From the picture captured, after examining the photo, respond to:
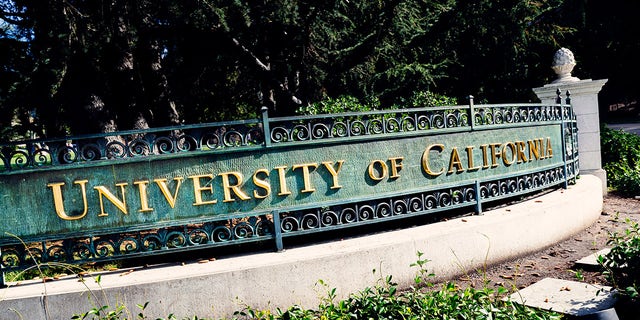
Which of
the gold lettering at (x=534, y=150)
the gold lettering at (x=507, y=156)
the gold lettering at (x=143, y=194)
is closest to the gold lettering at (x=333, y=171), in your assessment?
the gold lettering at (x=143, y=194)

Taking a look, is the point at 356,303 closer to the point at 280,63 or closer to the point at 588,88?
the point at 588,88

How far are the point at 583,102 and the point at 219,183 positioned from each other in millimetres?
6770

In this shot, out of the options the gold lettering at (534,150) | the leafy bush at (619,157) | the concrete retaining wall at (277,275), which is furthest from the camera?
the leafy bush at (619,157)

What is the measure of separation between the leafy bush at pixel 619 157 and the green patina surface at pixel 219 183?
5.88 meters

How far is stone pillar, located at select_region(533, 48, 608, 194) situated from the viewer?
8007 mm

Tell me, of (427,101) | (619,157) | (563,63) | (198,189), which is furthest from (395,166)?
(619,157)

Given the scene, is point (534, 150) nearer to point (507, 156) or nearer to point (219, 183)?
point (507, 156)

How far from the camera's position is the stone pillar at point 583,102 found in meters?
8.01

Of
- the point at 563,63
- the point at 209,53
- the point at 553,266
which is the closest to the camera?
the point at 553,266

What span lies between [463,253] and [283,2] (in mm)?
4790

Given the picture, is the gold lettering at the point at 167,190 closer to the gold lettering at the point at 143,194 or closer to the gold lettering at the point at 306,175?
the gold lettering at the point at 143,194

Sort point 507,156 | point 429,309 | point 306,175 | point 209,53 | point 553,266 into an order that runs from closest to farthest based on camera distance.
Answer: point 429,309 → point 306,175 → point 553,266 → point 507,156 → point 209,53

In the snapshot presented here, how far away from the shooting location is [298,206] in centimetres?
430

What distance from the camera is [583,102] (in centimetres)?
813
